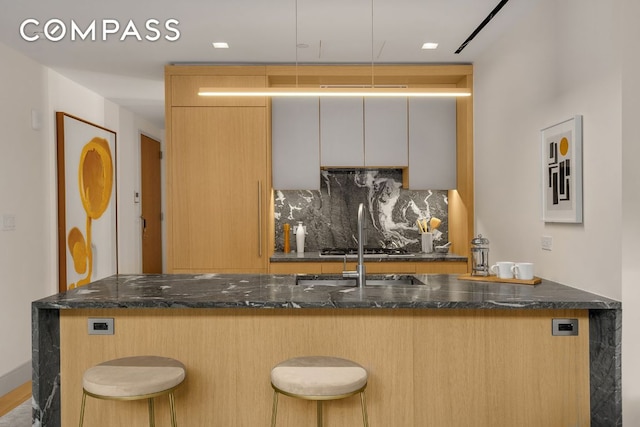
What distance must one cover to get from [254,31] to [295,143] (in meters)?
1.12

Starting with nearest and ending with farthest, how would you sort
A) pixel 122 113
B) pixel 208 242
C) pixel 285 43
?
pixel 285 43
pixel 208 242
pixel 122 113

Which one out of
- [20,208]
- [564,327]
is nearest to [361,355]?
[564,327]

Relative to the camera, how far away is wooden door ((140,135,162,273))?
6.98m

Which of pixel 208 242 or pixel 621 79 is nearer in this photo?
pixel 621 79

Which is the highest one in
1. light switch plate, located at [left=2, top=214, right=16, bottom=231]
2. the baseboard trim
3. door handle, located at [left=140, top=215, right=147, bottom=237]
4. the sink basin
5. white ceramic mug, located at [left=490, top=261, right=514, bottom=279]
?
light switch plate, located at [left=2, top=214, right=16, bottom=231]

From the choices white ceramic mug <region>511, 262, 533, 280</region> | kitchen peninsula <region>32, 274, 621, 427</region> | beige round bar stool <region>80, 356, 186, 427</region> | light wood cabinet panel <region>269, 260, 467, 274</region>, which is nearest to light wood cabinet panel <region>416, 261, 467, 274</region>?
light wood cabinet panel <region>269, 260, 467, 274</region>

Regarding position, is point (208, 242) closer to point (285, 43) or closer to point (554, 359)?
point (285, 43)

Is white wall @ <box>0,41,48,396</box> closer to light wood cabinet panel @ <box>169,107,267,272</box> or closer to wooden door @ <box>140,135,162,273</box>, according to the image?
light wood cabinet panel @ <box>169,107,267,272</box>

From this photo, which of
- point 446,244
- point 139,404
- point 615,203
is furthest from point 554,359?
point 446,244

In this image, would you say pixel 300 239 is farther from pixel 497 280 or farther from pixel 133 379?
pixel 133 379

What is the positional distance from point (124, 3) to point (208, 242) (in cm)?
192

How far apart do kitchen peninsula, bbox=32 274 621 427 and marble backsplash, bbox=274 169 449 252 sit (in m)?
2.46

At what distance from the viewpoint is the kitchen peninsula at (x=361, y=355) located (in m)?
2.33

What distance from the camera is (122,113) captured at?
6.24 metres
